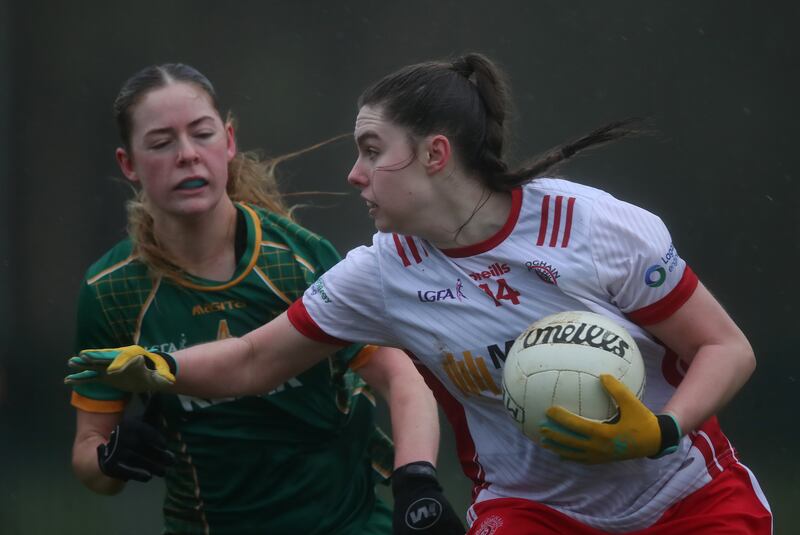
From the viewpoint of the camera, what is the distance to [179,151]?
3332 millimetres

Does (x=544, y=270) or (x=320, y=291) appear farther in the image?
(x=320, y=291)

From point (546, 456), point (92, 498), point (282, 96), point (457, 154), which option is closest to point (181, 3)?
point (282, 96)

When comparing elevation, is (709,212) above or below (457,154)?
below

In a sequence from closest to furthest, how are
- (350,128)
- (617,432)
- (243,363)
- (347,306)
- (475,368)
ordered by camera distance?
1. (617,432)
2. (475,368)
3. (347,306)
4. (243,363)
5. (350,128)

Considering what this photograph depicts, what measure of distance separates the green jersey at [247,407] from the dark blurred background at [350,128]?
1759mm

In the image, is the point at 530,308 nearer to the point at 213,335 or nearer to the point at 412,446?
the point at 412,446

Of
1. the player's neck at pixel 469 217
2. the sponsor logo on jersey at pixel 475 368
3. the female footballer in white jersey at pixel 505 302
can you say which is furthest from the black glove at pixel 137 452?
the player's neck at pixel 469 217

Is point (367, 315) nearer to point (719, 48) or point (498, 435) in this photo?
point (498, 435)

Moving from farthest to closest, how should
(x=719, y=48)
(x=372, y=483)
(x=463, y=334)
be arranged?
(x=719, y=48), (x=372, y=483), (x=463, y=334)

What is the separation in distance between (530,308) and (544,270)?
→ 0.10m

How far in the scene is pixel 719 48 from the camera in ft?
16.8

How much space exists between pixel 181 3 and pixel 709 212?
2336mm

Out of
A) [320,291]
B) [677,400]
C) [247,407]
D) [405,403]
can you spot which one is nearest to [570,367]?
[677,400]

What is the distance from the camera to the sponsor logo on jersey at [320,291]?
2971 mm
